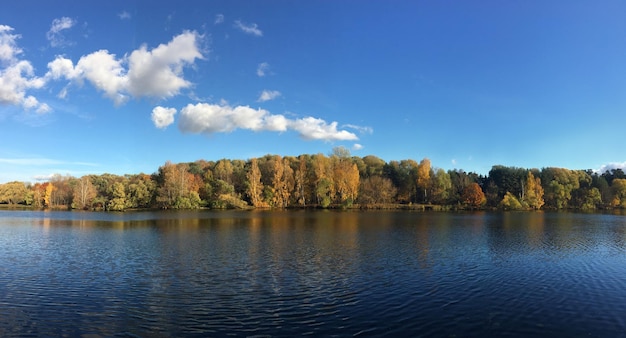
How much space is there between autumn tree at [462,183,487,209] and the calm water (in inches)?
3414

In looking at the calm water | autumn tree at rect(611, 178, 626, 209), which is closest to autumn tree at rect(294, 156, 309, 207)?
the calm water

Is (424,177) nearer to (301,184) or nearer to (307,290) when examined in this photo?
(301,184)

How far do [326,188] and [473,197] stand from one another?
46.5 m

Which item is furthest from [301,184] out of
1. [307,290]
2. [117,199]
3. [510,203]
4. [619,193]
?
[619,193]

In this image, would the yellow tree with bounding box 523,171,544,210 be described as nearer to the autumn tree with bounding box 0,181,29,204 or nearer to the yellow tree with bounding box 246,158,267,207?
the yellow tree with bounding box 246,158,267,207

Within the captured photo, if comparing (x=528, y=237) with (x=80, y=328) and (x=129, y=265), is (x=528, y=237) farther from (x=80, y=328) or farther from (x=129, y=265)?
(x=80, y=328)

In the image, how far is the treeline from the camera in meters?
106

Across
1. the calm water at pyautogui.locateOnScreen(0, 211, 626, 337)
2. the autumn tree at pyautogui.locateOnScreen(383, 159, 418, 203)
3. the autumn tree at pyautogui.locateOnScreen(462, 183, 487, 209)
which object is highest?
the autumn tree at pyautogui.locateOnScreen(383, 159, 418, 203)

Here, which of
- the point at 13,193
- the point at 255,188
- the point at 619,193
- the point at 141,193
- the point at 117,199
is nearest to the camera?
the point at 117,199

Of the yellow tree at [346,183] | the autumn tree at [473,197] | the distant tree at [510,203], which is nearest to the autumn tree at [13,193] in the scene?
the yellow tree at [346,183]

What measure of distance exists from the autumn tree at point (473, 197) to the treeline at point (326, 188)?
286mm

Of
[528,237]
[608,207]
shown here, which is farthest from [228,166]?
[608,207]

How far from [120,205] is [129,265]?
290ft

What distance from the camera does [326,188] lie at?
105750 millimetres
